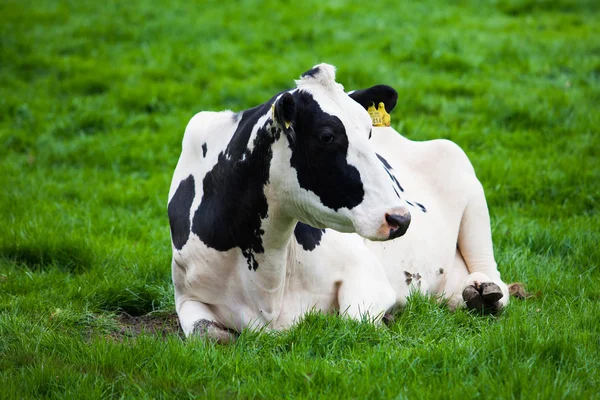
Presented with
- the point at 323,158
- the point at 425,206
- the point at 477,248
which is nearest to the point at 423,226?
the point at 425,206

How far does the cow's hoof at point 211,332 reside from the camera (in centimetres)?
458

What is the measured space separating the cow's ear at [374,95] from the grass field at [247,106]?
4.13 ft

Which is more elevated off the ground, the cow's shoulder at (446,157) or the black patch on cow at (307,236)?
the cow's shoulder at (446,157)

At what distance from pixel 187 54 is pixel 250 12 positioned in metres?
2.18

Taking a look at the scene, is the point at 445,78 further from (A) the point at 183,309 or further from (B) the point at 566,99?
(A) the point at 183,309

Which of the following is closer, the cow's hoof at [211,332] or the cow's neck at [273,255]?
the cow's neck at [273,255]

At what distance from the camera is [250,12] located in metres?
14.0

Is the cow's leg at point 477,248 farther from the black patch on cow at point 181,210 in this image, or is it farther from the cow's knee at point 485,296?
the black patch on cow at point 181,210

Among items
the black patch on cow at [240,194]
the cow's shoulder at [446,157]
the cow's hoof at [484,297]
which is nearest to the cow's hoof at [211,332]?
the black patch on cow at [240,194]

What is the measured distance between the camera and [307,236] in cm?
490

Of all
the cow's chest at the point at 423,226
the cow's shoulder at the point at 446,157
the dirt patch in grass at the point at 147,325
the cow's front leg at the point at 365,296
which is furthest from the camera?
the cow's shoulder at the point at 446,157

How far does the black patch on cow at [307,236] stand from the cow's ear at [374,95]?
2.70 feet

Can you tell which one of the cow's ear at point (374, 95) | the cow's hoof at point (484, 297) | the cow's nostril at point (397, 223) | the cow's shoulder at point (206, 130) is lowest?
the cow's hoof at point (484, 297)

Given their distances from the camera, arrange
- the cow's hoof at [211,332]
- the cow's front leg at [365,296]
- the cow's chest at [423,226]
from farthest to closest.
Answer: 1. the cow's chest at [423,226]
2. the cow's front leg at [365,296]
3. the cow's hoof at [211,332]
